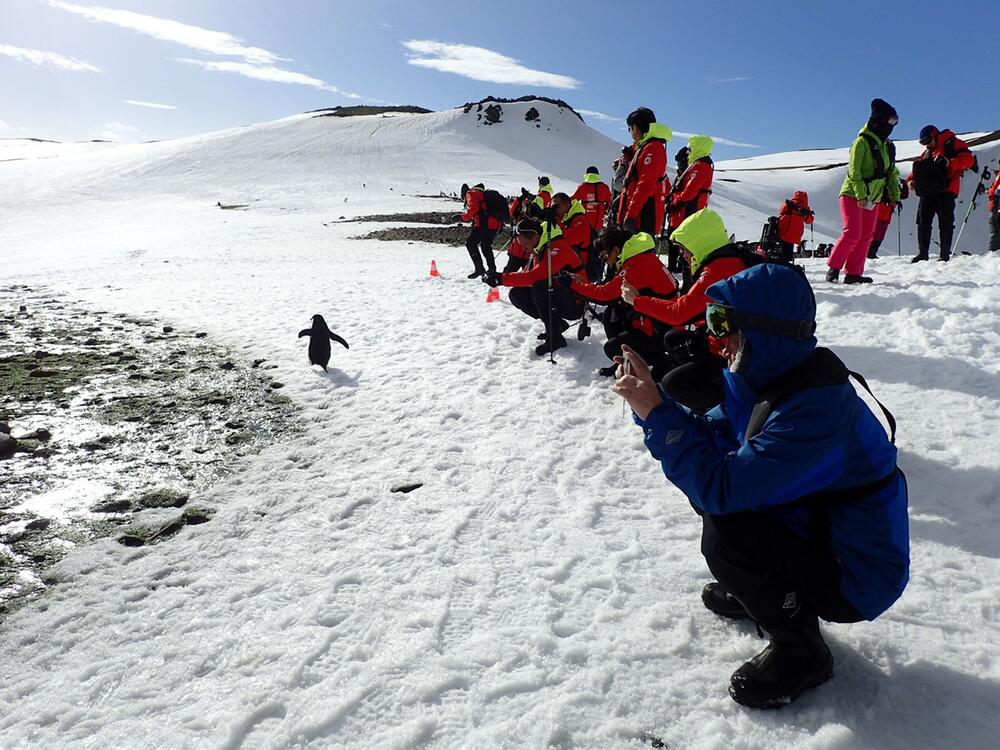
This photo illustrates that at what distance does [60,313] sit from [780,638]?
37.4 feet

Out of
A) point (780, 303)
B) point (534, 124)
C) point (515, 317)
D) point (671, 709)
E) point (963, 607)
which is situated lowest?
point (671, 709)

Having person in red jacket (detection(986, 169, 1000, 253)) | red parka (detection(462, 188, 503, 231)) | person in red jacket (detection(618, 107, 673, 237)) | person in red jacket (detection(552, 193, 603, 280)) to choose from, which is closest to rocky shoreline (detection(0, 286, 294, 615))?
person in red jacket (detection(552, 193, 603, 280))

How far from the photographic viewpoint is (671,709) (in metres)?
2.33

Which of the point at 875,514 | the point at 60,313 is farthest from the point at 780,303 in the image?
the point at 60,313

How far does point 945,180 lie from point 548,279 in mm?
6945

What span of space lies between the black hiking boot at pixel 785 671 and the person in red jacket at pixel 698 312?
2.03m

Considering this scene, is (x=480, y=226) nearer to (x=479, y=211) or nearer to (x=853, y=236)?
(x=479, y=211)

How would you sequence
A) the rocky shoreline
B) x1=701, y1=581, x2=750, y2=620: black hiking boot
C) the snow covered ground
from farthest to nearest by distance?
the rocky shoreline < x1=701, y1=581, x2=750, y2=620: black hiking boot < the snow covered ground

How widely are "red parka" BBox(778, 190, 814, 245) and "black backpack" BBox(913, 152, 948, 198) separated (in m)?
1.52

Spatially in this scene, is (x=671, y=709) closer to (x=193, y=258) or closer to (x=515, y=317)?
(x=515, y=317)

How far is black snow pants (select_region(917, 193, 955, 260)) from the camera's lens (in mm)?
9242

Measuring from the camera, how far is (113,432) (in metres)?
5.16

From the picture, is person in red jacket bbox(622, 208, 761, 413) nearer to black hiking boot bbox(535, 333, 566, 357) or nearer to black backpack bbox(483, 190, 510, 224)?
black hiking boot bbox(535, 333, 566, 357)

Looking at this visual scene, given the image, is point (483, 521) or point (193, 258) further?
point (193, 258)
